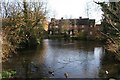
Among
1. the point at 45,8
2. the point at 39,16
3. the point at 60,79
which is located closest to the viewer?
the point at 60,79

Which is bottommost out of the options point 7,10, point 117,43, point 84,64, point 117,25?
point 84,64

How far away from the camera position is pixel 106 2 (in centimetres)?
1816

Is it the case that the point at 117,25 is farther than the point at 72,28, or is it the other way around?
the point at 72,28

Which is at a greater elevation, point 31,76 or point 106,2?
point 106,2

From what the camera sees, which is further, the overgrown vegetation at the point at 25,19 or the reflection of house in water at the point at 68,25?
the reflection of house in water at the point at 68,25

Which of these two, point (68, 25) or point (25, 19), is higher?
point (25, 19)

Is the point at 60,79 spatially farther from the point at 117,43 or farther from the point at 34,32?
the point at 34,32

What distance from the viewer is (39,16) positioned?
1097 inches

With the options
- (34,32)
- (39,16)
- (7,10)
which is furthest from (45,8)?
(7,10)

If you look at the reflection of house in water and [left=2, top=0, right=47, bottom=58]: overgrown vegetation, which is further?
the reflection of house in water

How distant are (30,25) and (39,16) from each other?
92.4 inches

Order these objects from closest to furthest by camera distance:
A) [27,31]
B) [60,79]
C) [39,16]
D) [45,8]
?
[60,79]
[27,31]
[39,16]
[45,8]

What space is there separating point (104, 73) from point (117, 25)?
4.19 m

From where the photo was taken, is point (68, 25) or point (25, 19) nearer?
point (25, 19)
